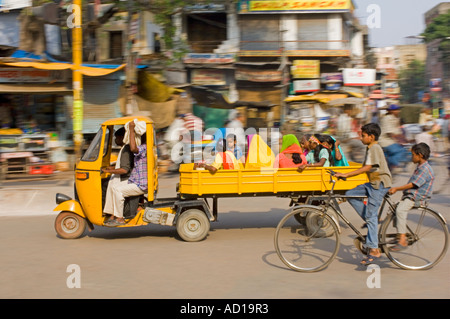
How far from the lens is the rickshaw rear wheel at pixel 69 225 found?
7.84 meters

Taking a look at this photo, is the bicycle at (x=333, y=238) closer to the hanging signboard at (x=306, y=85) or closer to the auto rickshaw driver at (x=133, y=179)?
the auto rickshaw driver at (x=133, y=179)

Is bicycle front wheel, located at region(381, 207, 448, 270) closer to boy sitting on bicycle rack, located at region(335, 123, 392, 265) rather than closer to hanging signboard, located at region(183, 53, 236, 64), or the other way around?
boy sitting on bicycle rack, located at region(335, 123, 392, 265)

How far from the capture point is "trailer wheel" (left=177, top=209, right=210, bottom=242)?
7.59 m

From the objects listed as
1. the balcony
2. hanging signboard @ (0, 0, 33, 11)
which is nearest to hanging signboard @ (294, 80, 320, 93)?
the balcony

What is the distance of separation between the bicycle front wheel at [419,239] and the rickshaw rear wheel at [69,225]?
421 cm

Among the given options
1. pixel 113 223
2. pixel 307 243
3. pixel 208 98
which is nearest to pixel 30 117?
pixel 208 98

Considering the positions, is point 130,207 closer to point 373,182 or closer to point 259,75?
point 373,182

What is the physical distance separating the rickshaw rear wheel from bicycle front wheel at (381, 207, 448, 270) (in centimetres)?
421

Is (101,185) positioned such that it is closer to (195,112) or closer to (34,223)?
(34,223)

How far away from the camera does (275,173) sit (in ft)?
24.5

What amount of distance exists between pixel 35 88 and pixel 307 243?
12.5 metres

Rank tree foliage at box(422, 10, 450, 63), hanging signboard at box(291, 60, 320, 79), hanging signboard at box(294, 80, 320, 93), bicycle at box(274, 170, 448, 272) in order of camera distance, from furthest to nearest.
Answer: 1. tree foliage at box(422, 10, 450, 63)
2. hanging signboard at box(294, 80, 320, 93)
3. hanging signboard at box(291, 60, 320, 79)
4. bicycle at box(274, 170, 448, 272)

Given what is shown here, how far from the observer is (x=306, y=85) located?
2852 centimetres

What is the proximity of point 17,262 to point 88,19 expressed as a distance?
11.8 m
